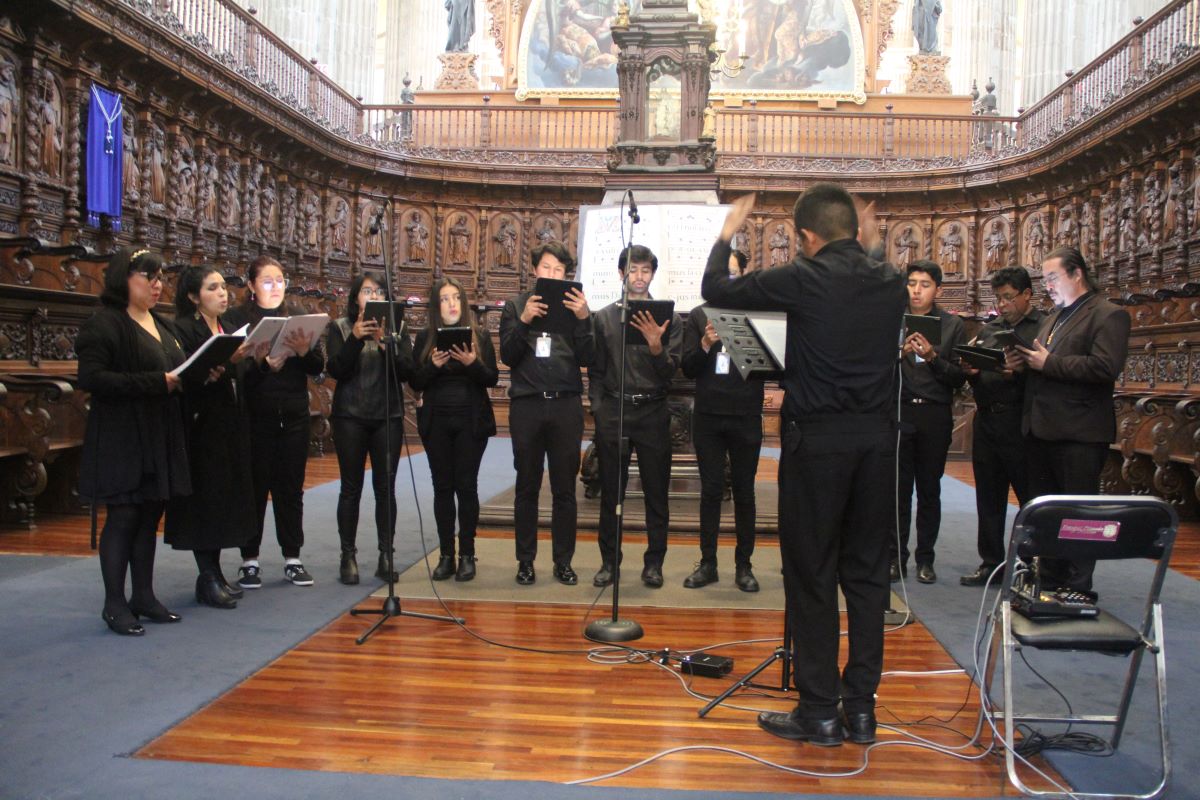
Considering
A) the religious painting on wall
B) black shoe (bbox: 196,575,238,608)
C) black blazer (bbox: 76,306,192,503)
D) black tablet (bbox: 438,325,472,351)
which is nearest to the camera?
black blazer (bbox: 76,306,192,503)

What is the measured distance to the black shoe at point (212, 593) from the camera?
436cm

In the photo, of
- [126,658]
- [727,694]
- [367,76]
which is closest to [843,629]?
[727,694]

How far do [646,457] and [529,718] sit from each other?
1928 millimetres

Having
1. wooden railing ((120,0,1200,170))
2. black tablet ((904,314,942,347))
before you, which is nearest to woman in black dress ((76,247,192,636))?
black tablet ((904,314,942,347))

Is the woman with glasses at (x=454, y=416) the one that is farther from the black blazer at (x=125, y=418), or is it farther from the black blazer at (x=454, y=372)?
the black blazer at (x=125, y=418)

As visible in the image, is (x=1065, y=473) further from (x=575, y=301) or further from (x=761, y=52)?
(x=761, y=52)

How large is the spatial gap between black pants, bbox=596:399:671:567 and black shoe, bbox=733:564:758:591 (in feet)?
1.30

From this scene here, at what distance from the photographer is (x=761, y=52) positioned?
749 inches

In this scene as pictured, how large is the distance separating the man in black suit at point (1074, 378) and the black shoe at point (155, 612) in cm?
364

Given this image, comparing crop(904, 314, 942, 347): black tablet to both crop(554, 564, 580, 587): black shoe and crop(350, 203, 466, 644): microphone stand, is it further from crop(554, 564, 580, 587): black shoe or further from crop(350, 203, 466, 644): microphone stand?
crop(350, 203, 466, 644): microphone stand

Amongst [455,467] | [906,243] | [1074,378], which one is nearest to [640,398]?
[455,467]

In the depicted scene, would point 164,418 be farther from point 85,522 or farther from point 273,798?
point 85,522

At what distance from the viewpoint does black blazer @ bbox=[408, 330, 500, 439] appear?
486cm

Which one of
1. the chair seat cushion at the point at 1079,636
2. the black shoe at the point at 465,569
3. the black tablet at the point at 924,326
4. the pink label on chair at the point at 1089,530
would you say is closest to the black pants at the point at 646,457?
the black shoe at the point at 465,569
